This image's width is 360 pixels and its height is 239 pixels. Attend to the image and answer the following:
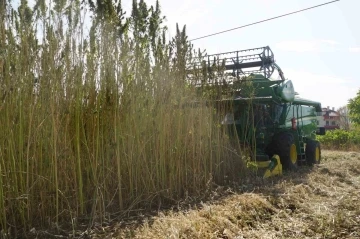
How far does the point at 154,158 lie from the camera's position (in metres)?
3.94

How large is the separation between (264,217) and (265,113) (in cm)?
306

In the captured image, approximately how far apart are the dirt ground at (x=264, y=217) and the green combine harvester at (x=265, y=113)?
1.01 m

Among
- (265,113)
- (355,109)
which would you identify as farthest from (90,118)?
(355,109)

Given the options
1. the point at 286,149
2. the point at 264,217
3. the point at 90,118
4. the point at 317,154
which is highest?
the point at 90,118

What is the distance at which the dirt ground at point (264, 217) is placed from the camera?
2.89 meters

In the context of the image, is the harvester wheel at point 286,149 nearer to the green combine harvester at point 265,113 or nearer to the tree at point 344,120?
the green combine harvester at point 265,113

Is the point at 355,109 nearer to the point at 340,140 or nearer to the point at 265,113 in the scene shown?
the point at 340,140

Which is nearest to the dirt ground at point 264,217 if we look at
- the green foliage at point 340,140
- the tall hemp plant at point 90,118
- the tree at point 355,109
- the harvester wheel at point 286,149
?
the tall hemp plant at point 90,118

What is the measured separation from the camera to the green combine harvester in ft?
17.6

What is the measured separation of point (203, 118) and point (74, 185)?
2.11 m

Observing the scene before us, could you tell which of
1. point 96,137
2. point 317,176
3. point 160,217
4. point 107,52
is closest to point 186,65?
point 107,52

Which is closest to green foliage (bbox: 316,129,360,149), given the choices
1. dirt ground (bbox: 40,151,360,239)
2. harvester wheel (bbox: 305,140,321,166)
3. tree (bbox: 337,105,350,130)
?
harvester wheel (bbox: 305,140,321,166)

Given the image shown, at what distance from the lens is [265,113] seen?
642 cm

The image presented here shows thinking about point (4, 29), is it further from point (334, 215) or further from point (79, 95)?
point (334, 215)
